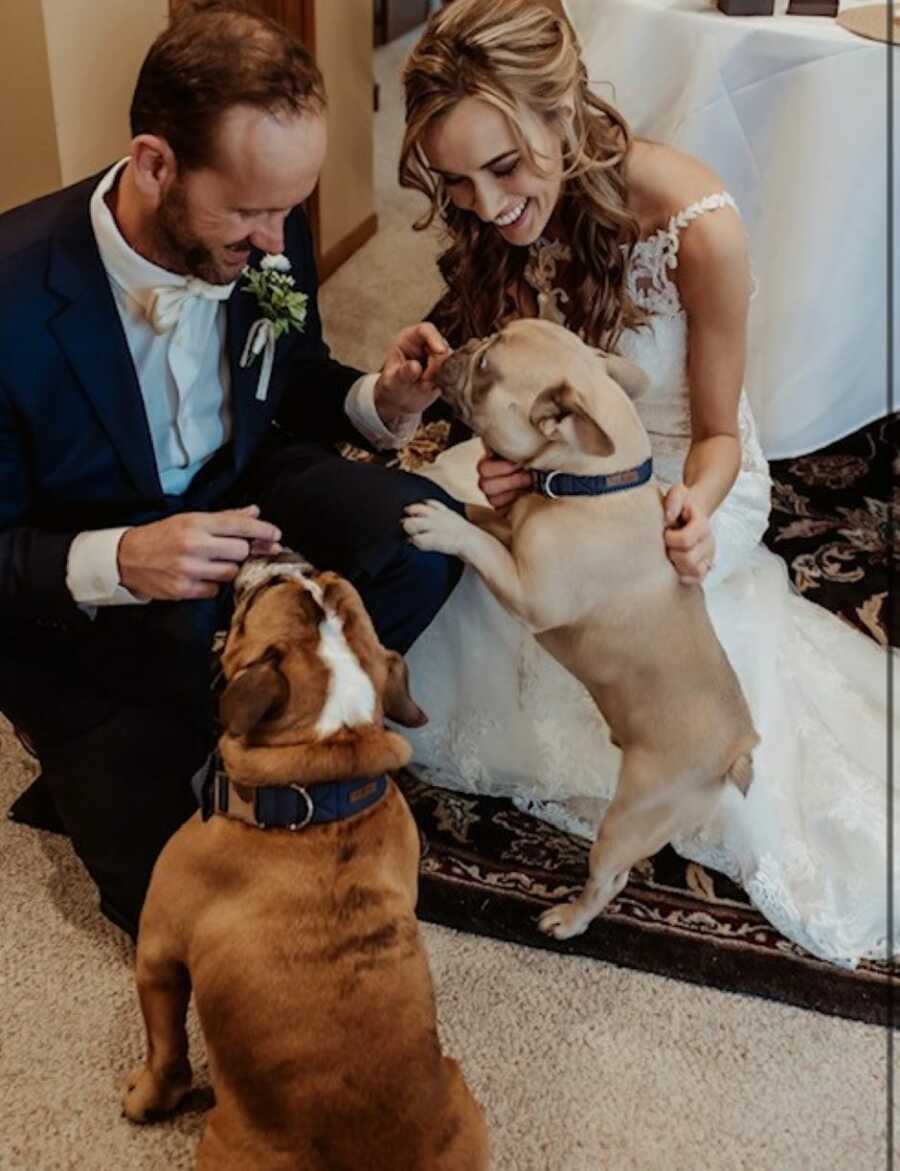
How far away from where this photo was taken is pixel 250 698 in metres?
1.15

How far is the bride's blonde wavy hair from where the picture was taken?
5.02 ft

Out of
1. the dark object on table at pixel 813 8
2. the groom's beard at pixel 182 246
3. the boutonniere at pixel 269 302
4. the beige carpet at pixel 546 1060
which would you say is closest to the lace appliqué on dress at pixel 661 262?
the boutonniere at pixel 269 302

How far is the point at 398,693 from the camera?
1330mm

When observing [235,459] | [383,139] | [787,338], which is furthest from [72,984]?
[383,139]

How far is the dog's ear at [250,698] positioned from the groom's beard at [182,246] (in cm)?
55

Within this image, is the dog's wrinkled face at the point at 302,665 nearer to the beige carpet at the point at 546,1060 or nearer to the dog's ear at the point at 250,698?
the dog's ear at the point at 250,698

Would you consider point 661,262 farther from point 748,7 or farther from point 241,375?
point 748,7

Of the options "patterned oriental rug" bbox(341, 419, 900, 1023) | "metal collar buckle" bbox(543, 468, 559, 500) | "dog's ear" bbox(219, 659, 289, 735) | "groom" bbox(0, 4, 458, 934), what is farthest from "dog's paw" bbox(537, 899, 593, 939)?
"dog's ear" bbox(219, 659, 289, 735)

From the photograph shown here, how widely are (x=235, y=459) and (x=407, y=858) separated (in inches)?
25.9

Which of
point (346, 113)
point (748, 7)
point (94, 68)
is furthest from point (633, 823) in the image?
point (346, 113)

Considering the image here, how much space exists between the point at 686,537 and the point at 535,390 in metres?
0.26

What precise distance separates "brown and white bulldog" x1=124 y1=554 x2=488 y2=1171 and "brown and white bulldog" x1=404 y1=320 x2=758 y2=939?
29cm

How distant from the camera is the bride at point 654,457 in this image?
61.7 inches

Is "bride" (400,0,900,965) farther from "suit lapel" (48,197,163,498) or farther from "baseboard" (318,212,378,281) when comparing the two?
"baseboard" (318,212,378,281)
